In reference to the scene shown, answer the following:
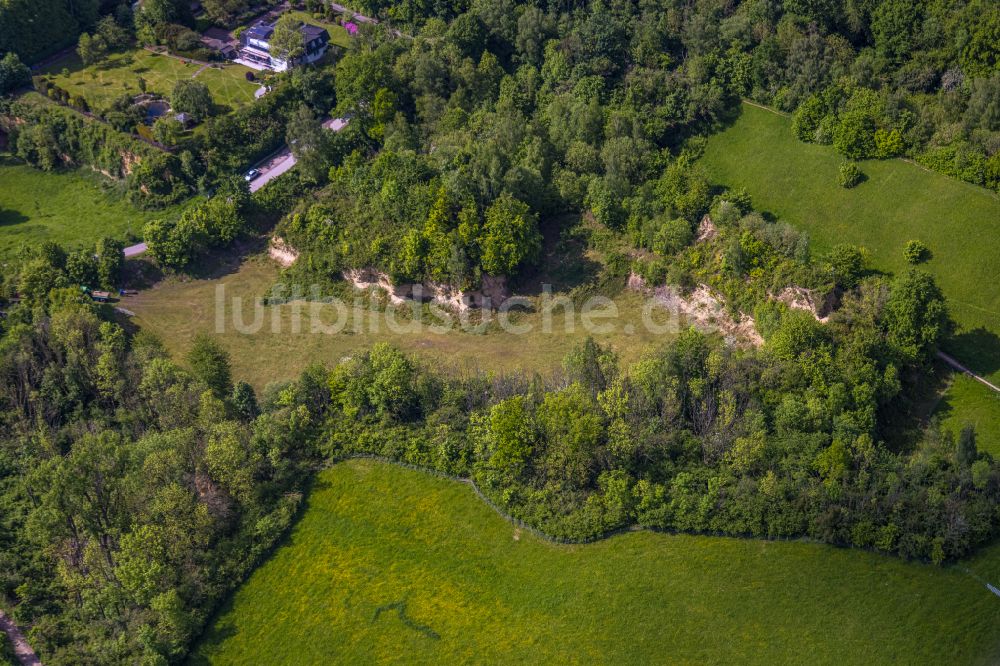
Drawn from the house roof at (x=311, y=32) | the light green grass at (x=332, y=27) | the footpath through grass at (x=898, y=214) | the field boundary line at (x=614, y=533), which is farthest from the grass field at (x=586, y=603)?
the light green grass at (x=332, y=27)

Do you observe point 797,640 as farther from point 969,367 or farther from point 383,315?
point 383,315

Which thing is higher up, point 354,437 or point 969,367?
point 969,367

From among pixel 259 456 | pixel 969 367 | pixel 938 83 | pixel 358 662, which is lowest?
pixel 358 662

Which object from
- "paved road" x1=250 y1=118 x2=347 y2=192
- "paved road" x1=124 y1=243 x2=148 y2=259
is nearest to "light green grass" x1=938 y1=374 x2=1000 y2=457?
"paved road" x1=250 y1=118 x2=347 y2=192

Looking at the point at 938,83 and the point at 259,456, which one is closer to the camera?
the point at 259,456

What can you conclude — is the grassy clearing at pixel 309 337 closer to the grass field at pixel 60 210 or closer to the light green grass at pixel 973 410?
the grass field at pixel 60 210

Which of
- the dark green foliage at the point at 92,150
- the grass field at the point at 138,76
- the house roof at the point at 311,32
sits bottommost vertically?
the dark green foliage at the point at 92,150

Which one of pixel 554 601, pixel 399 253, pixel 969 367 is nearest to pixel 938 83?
pixel 969 367
